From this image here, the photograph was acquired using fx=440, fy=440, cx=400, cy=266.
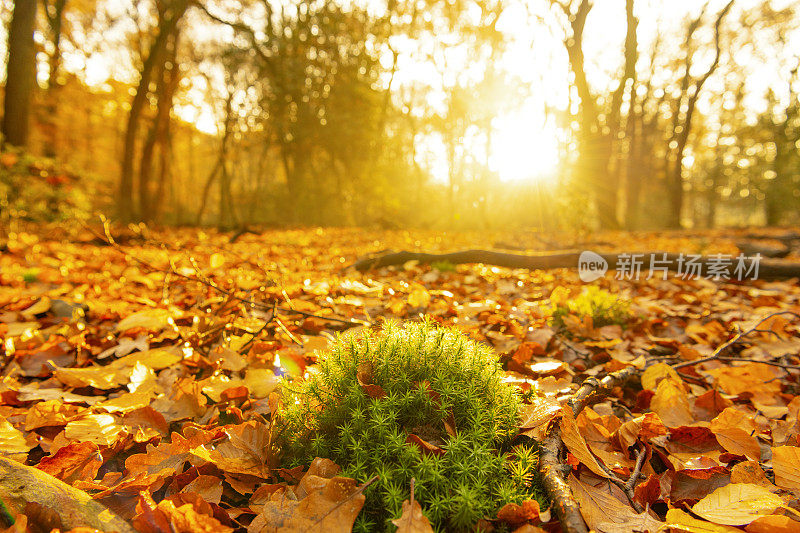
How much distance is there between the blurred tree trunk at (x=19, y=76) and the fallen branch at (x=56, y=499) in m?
7.48

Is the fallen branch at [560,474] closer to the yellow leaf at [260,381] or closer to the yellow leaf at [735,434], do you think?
the yellow leaf at [735,434]

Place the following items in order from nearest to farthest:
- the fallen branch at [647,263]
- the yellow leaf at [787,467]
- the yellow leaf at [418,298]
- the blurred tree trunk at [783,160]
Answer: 1. the yellow leaf at [787,467]
2. the yellow leaf at [418,298]
3. the fallen branch at [647,263]
4. the blurred tree trunk at [783,160]

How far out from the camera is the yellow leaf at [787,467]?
1044 millimetres

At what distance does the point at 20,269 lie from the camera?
11.2ft

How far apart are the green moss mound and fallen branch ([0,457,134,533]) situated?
38 cm

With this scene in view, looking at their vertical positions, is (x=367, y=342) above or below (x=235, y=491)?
above

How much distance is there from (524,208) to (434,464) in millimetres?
21526

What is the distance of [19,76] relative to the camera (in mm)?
6414

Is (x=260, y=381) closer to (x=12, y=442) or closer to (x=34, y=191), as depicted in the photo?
(x=12, y=442)

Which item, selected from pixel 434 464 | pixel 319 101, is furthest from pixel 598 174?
pixel 434 464

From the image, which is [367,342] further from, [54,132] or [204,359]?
[54,132]

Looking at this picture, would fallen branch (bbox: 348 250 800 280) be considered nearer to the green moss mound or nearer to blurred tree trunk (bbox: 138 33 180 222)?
the green moss mound

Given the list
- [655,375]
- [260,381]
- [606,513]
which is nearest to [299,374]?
[260,381]

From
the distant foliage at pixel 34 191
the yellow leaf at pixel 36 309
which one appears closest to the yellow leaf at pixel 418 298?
the yellow leaf at pixel 36 309
